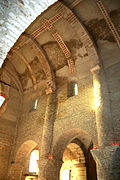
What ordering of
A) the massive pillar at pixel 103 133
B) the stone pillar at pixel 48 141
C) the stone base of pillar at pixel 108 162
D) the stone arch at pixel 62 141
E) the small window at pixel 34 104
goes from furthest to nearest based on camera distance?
the small window at pixel 34 104, the stone arch at pixel 62 141, the stone pillar at pixel 48 141, the massive pillar at pixel 103 133, the stone base of pillar at pixel 108 162

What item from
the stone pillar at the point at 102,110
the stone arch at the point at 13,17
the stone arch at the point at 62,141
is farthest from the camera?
the stone arch at the point at 62,141

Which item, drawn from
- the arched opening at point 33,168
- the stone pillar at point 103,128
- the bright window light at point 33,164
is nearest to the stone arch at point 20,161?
the arched opening at point 33,168

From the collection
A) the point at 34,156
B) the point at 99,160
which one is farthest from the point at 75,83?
the point at 34,156

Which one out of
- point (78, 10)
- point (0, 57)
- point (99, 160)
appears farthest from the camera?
point (78, 10)

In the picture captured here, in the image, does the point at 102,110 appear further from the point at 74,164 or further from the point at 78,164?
the point at 74,164

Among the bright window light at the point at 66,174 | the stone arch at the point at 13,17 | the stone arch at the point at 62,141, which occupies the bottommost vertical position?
the bright window light at the point at 66,174

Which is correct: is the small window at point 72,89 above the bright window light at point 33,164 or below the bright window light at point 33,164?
above

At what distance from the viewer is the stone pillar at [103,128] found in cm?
614

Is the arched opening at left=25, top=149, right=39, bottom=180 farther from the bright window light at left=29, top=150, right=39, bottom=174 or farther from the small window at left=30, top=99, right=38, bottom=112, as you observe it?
the small window at left=30, top=99, right=38, bottom=112

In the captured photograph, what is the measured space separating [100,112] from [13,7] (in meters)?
5.83

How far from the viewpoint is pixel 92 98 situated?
8703mm

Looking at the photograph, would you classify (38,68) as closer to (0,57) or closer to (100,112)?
(100,112)

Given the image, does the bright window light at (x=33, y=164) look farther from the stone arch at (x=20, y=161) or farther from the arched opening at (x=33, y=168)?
the stone arch at (x=20, y=161)

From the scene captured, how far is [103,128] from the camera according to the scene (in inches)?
269
